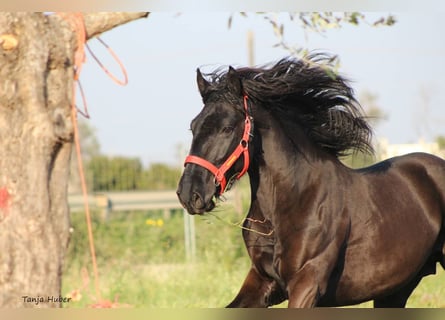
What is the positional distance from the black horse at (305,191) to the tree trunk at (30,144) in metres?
1.66

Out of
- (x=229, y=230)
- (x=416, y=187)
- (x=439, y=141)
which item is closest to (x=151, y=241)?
(x=229, y=230)

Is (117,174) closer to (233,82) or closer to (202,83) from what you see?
(202,83)

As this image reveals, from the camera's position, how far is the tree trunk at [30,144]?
6086 millimetres

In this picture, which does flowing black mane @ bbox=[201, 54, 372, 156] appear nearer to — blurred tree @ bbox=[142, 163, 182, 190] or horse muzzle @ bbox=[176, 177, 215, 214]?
horse muzzle @ bbox=[176, 177, 215, 214]

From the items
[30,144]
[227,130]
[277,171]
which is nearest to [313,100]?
[277,171]

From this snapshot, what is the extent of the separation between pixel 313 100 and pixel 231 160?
1.06 m

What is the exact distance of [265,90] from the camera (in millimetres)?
5098

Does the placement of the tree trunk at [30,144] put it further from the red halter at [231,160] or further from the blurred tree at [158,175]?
the blurred tree at [158,175]

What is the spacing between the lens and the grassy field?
26.8ft

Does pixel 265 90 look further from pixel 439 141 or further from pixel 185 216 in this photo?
pixel 439 141

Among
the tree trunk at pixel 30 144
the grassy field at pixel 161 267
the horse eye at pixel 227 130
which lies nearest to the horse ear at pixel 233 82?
the horse eye at pixel 227 130

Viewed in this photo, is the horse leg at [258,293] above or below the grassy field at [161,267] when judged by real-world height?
above

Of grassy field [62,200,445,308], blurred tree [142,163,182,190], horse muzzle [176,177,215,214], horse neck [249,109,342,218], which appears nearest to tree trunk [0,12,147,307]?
grassy field [62,200,445,308]

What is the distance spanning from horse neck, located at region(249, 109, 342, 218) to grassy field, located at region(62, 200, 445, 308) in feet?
5.54
